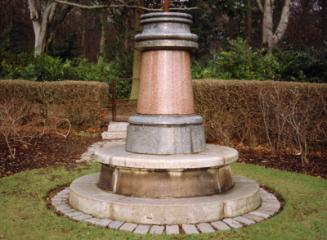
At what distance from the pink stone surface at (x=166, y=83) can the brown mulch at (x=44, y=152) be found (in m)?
3.58

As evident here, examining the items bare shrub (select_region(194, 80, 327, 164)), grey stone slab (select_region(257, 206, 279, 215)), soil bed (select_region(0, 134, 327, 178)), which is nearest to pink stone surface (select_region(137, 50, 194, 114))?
grey stone slab (select_region(257, 206, 279, 215))

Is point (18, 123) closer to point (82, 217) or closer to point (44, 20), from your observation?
point (82, 217)

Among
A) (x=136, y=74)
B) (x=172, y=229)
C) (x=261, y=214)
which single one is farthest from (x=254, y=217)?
(x=136, y=74)

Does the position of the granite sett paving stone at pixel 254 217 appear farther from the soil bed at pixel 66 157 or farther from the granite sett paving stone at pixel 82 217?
the soil bed at pixel 66 157

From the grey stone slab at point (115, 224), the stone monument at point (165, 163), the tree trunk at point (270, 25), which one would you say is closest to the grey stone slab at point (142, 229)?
the stone monument at point (165, 163)

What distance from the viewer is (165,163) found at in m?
5.80

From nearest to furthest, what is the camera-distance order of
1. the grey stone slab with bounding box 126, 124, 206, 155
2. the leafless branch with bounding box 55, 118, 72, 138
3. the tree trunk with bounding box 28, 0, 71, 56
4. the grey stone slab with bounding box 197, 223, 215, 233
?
the grey stone slab with bounding box 197, 223, 215, 233 < the grey stone slab with bounding box 126, 124, 206, 155 < the leafless branch with bounding box 55, 118, 72, 138 < the tree trunk with bounding box 28, 0, 71, 56

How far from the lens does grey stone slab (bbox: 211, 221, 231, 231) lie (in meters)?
5.35

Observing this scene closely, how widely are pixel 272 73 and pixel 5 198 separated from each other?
1031 centimetres

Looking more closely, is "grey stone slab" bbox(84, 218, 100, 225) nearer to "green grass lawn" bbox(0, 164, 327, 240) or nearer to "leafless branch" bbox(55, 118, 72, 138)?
"green grass lawn" bbox(0, 164, 327, 240)

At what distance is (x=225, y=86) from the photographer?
38.7 ft

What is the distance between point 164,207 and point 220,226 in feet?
2.28

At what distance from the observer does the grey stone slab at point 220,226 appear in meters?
5.35

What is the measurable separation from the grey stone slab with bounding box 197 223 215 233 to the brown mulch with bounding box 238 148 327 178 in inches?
159
